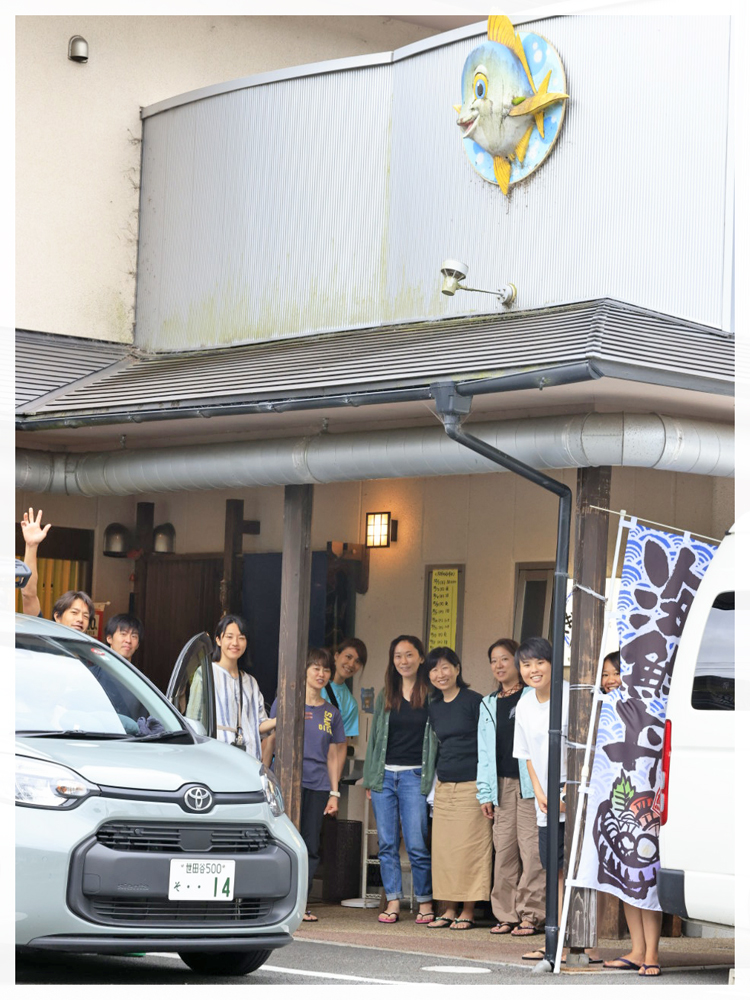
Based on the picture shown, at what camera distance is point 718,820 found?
308 inches

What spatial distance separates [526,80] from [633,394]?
2.77 metres

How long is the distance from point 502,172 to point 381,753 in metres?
4.28

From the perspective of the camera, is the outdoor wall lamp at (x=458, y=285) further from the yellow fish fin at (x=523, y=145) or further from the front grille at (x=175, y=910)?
the front grille at (x=175, y=910)

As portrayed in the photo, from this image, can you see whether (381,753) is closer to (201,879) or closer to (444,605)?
(444,605)

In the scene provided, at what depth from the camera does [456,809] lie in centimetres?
1077

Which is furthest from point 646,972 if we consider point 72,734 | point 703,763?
point 72,734

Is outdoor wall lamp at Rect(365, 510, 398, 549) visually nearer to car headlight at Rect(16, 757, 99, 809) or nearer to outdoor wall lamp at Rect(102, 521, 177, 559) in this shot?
outdoor wall lamp at Rect(102, 521, 177, 559)

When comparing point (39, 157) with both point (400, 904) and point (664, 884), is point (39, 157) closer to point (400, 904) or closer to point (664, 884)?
point (400, 904)

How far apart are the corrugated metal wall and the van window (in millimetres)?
2669

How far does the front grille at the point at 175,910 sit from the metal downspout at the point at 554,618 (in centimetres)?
211

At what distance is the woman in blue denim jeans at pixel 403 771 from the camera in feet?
36.3

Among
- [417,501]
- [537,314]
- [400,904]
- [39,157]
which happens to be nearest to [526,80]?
[537,314]

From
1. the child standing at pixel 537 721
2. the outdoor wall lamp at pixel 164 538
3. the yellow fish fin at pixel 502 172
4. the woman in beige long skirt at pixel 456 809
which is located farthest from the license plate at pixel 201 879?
the outdoor wall lamp at pixel 164 538
